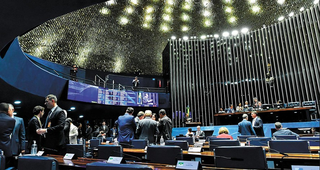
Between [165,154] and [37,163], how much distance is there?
1.13 metres

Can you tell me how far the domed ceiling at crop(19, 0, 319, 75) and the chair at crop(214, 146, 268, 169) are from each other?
1242cm

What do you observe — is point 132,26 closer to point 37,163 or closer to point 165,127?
point 165,127

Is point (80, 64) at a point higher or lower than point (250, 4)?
lower

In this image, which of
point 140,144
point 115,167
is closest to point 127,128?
point 140,144

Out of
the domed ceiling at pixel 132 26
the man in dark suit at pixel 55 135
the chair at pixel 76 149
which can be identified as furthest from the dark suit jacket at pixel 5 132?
the domed ceiling at pixel 132 26

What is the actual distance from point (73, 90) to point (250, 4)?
10.7 metres

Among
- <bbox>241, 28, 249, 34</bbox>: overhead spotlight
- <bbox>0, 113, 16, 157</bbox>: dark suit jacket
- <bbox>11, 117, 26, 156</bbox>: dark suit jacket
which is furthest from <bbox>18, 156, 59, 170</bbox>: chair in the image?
<bbox>241, 28, 249, 34</bbox>: overhead spotlight

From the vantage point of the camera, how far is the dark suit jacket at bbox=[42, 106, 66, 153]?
9.79ft

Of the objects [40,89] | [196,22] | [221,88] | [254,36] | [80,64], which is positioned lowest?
[40,89]

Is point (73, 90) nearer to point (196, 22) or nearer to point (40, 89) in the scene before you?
point (40, 89)

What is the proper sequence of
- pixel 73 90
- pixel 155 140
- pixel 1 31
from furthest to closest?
pixel 73 90 < pixel 155 140 < pixel 1 31

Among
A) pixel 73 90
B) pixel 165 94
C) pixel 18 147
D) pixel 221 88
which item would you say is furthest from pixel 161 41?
pixel 18 147

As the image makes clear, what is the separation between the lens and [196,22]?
14914mm

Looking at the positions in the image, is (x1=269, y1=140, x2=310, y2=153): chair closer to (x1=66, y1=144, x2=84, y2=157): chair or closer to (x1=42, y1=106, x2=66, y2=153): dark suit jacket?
(x1=66, y1=144, x2=84, y2=157): chair
